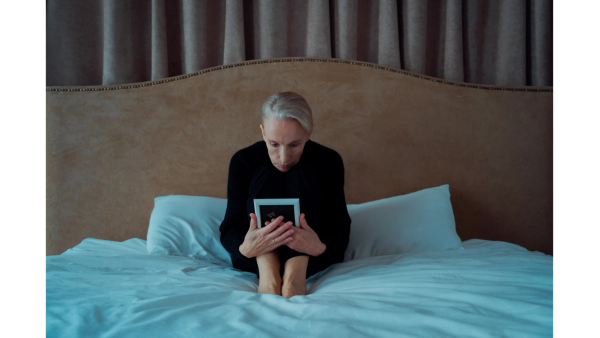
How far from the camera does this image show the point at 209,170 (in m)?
1.87

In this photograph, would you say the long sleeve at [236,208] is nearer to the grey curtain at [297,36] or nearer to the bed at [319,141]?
the bed at [319,141]

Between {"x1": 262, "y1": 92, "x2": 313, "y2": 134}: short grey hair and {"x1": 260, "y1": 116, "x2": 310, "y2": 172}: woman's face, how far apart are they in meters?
0.01

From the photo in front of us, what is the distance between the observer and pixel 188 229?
1496 mm

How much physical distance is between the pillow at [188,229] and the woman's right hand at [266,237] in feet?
1.13

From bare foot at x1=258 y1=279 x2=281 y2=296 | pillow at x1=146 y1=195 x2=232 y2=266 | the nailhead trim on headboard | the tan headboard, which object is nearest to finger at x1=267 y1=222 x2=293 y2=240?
bare foot at x1=258 y1=279 x2=281 y2=296

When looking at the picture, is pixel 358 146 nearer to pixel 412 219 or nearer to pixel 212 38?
pixel 412 219

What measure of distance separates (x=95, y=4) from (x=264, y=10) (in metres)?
0.95

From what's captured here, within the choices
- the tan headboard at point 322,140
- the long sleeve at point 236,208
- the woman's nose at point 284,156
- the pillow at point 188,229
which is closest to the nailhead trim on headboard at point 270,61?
the tan headboard at point 322,140

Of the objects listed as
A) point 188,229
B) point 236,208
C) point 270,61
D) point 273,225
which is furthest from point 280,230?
point 270,61

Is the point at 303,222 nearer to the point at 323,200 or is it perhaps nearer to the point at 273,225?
the point at 273,225

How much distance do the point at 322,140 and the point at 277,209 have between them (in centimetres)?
91

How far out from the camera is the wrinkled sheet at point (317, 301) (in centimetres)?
63
